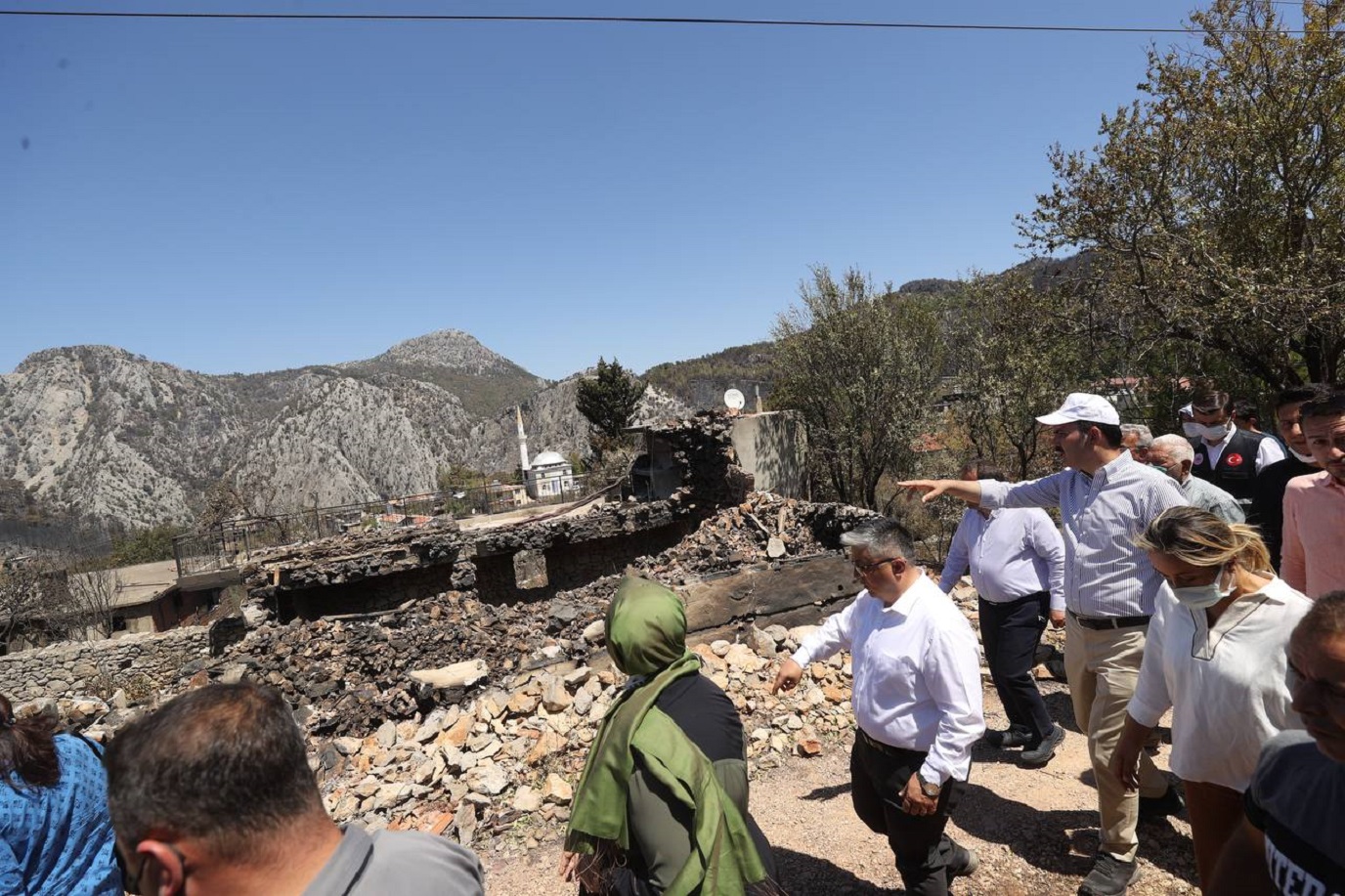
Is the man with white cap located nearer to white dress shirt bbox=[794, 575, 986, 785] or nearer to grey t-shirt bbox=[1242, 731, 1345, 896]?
white dress shirt bbox=[794, 575, 986, 785]

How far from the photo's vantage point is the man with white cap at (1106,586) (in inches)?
119

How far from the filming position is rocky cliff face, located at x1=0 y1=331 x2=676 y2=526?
6209 centimetres

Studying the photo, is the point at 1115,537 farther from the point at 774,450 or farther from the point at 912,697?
the point at 774,450

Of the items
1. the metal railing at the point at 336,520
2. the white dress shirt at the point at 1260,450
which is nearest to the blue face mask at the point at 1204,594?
the white dress shirt at the point at 1260,450

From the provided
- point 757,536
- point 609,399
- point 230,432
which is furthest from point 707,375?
point 757,536

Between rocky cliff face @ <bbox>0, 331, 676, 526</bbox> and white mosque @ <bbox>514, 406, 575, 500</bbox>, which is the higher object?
rocky cliff face @ <bbox>0, 331, 676, 526</bbox>

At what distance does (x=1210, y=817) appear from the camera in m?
2.26

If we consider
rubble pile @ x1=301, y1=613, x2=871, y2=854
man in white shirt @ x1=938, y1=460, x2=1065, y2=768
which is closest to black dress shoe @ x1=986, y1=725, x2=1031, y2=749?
man in white shirt @ x1=938, y1=460, x2=1065, y2=768

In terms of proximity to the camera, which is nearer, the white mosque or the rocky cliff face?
the white mosque

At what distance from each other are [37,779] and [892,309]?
17357 mm

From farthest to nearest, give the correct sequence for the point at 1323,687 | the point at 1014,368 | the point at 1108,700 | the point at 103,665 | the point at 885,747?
the point at 103,665 → the point at 1014,368 → the point at 1108,700 → the point at 885,747 → the point at 1323,687

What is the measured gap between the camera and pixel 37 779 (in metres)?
1.96

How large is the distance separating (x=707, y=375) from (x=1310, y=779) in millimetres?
68416

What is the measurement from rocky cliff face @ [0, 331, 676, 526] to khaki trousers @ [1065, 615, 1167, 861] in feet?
176
